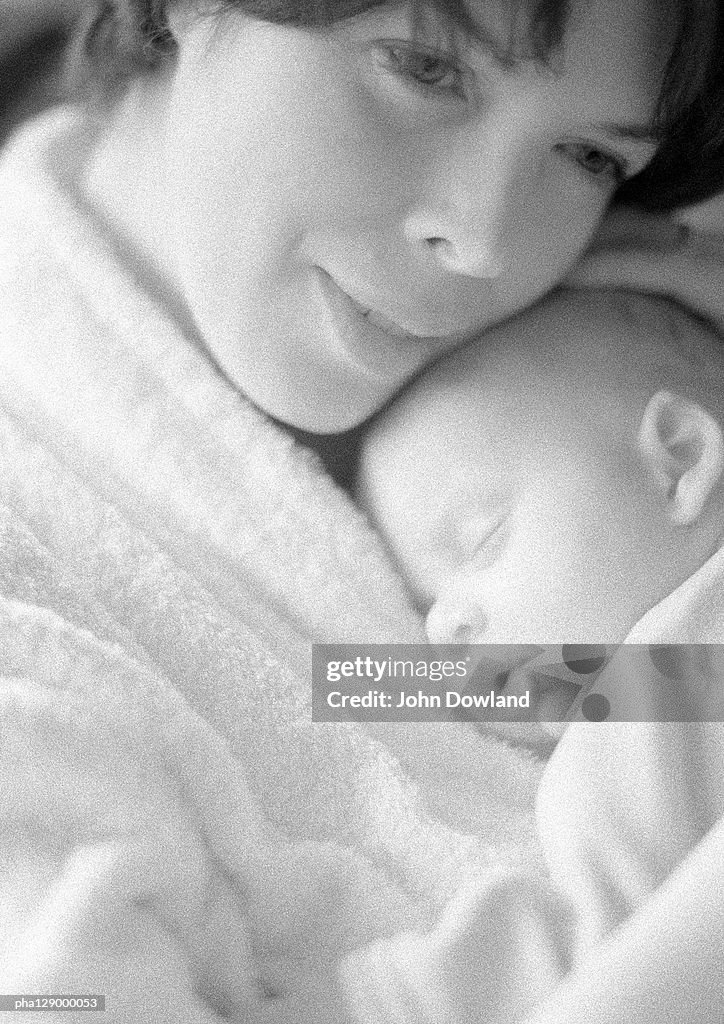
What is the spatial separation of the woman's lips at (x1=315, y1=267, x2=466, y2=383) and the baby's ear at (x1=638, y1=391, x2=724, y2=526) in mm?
99

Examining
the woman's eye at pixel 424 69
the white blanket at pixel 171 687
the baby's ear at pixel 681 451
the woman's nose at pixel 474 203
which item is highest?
the woman's eye at pixel 424 69

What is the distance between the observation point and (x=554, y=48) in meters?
0.51

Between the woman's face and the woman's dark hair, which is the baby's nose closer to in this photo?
the woman's face

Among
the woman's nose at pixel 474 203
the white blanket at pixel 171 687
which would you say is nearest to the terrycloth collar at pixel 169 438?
the white blanket at pixel 171 687

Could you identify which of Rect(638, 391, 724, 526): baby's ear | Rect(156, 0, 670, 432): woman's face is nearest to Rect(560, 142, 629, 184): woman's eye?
Rect(156, 0, 670, 432): woman's face

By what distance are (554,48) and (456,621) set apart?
0.24 meters

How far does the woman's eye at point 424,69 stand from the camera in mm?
519

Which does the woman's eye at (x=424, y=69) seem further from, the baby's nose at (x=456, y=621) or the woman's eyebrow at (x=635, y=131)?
the baby's nose at (x=456, y=621)

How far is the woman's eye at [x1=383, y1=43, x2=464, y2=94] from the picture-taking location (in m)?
0.52

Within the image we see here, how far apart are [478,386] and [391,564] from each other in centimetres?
9

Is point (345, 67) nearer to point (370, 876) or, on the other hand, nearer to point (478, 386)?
point (478, 386)

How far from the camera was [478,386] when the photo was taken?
0.58 meters

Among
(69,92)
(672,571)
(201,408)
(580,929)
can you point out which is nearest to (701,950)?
(580,929)

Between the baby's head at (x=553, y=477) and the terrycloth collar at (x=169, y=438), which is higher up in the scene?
the terrycloth collar at (x=169, y=438)
